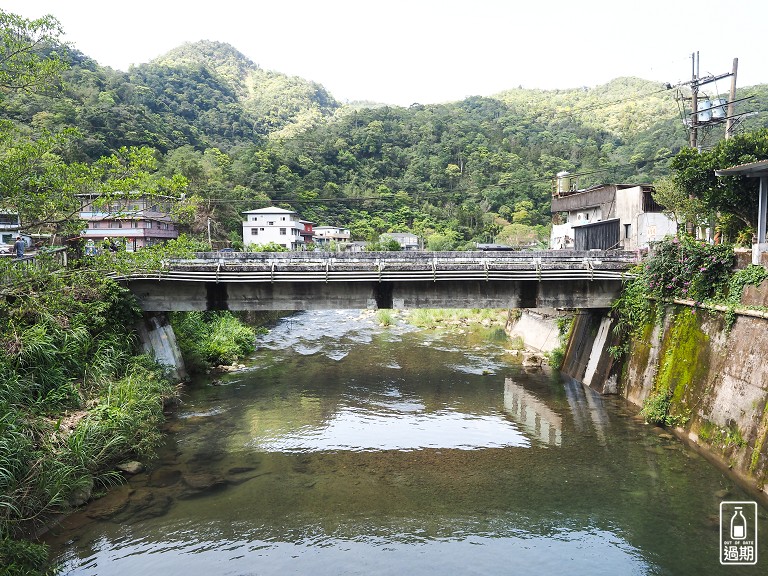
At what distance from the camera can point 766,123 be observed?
48.6 m

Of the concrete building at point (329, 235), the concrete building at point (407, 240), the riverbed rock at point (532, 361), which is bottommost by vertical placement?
the riverbed rock at point (532, 361)

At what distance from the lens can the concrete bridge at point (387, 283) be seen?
22.4m

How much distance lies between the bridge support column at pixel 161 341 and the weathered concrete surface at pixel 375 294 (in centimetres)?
114

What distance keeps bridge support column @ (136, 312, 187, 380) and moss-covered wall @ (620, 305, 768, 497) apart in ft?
64.3

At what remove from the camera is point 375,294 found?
2341 cm

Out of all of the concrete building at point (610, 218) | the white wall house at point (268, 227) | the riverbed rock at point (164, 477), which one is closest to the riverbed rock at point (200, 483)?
the riverbed rock at point (164, 477)

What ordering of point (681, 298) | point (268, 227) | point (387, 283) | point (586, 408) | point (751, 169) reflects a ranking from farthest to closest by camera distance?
point (268, 227) < point (387, 283) < point (586, 408) < point (681, 298) < point (751, 169)

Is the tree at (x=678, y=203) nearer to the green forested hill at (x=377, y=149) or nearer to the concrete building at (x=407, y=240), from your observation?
the green forested hill at (x=377, y=149)

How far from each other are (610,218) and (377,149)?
6733 centimetres

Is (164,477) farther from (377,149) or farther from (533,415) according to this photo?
(377,149)

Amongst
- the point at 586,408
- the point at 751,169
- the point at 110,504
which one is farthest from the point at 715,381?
the point at 110,504

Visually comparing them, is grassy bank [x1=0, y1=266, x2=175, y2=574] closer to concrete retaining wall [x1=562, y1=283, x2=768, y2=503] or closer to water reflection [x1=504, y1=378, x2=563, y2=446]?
water reflection [x1=504, y1=378, x2=563, y2=446]

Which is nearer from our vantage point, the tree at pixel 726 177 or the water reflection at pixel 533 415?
the water reflection at pixel 533 415

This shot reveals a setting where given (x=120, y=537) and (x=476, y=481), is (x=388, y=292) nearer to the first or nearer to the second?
(x=476, y=481)
